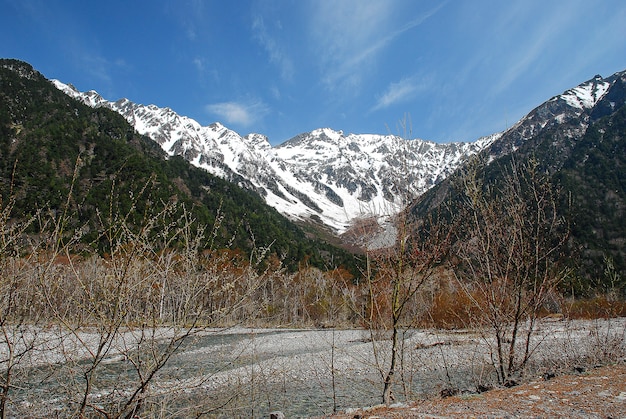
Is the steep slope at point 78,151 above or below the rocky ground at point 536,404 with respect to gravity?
above

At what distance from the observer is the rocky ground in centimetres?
506

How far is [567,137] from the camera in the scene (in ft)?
456

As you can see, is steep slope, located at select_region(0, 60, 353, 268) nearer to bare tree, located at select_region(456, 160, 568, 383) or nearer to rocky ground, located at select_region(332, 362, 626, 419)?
bare tree, located at select_region(456, 160, 568, 383)

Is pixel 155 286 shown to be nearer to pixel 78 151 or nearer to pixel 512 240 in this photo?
pixel 512 240

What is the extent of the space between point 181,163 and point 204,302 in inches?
6042

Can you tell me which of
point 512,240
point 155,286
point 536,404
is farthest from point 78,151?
point 536,404

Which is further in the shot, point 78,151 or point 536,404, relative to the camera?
point 78,151

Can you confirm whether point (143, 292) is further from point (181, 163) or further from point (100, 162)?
point (181, 163)

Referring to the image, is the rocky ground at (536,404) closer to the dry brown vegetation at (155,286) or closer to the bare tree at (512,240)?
the dry brown vegetation at (155,286)

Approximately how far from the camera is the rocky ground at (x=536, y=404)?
5.06 m

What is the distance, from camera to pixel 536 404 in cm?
556

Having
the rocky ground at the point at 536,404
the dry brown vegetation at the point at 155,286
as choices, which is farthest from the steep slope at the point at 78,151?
the rocky ground at the point at 536,404

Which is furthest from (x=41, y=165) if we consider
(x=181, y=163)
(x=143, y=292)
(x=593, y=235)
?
(x=593, y=235)

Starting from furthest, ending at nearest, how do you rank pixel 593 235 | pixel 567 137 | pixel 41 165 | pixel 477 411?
pixel 567 137 → pixel 41 165 → pixel 593 235 → pixel 477 411
